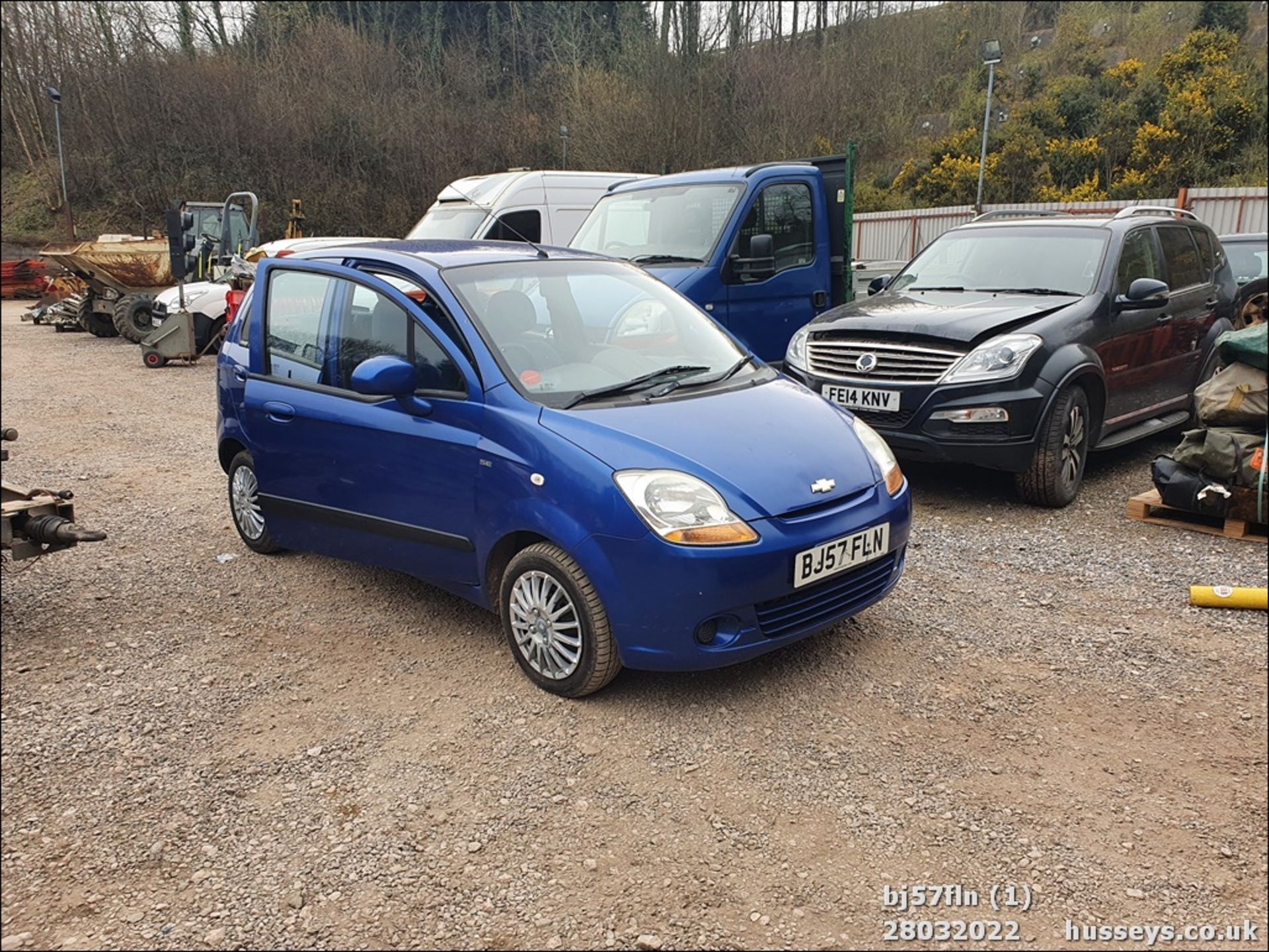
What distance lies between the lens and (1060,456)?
19.1 ft

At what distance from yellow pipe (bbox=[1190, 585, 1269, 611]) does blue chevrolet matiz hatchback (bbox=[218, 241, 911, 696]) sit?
1.52m

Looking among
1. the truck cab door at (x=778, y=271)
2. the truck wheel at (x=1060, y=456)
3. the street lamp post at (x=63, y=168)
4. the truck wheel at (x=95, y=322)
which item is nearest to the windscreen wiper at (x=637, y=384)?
the truck wheel at (x=1060, y=456)

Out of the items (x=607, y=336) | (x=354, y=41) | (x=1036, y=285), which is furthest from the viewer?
(x=354, y=41)

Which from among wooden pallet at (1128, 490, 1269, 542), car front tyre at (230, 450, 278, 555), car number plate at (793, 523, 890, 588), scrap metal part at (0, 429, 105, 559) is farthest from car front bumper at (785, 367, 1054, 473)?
scrap metal part at (0, 429, 105, 559)

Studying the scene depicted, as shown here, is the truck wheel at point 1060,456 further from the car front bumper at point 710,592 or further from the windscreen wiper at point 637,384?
the car front bumper at point 710,592

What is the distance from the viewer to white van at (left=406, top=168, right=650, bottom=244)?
39.3ft

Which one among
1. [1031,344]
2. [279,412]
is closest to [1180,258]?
[1031,344]

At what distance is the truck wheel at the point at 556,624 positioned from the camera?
3.50 m

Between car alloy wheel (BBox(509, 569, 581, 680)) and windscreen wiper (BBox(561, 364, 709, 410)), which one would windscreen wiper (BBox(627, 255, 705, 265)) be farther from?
car alloy wheel (BBox(509, 569, 581, 680))

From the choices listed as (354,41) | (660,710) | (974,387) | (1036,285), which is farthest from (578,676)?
(354,41)

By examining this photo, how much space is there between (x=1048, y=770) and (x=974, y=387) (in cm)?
301

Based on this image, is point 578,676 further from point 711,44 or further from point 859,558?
point 711,44

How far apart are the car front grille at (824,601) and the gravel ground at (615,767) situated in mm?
310

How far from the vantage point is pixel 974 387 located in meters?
5.68
